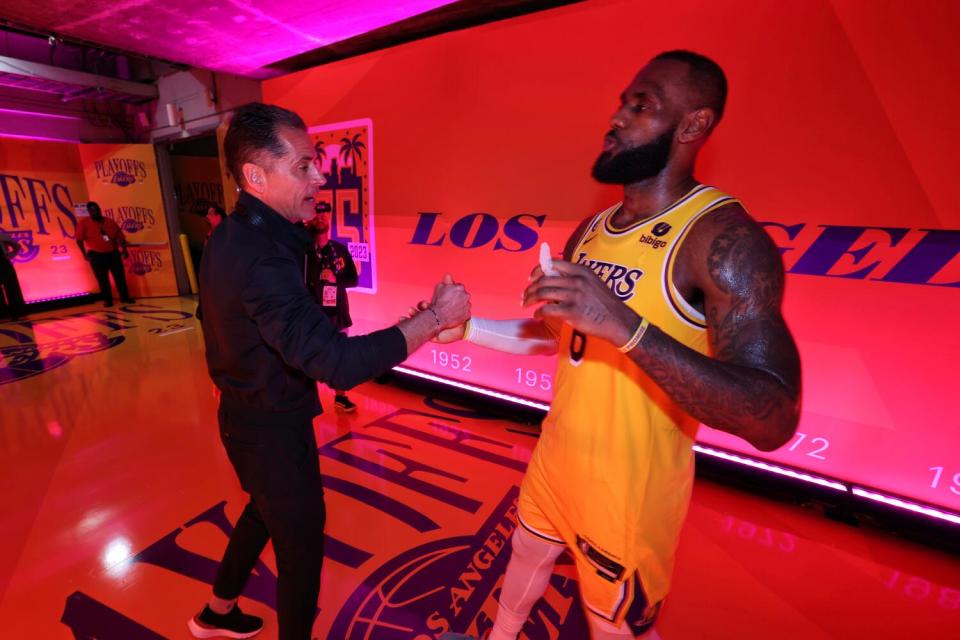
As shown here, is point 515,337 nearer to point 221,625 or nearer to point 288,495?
point 288,495

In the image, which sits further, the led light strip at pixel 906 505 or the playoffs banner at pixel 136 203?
the playoffs banner at pixel 136 203

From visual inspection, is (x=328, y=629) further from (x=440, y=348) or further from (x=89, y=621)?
(x=440, y=348)

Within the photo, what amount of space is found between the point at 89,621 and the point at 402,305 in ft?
10.2

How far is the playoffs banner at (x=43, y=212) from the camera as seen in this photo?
696cm

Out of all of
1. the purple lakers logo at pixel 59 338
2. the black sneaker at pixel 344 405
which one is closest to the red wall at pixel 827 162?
the black sneaker at pixel 344 405

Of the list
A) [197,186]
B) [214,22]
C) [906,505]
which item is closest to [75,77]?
[197,186]

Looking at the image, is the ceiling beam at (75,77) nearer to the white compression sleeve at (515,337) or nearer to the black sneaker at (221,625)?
the black sneaker at (221,625)

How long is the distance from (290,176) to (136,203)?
28.5 ft

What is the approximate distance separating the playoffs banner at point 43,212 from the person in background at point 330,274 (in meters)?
7.29

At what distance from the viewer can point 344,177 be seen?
4.57 metres

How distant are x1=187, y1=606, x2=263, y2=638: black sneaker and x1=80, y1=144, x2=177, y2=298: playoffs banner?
27.0 ft

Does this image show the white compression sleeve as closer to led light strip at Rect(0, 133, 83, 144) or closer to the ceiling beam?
the ceiling beam

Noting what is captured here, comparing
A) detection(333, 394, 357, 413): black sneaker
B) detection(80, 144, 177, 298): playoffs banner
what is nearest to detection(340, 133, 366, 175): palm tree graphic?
detection(333, 394, 357, 413): black sneaker

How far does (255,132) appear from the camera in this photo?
50.9 inches
